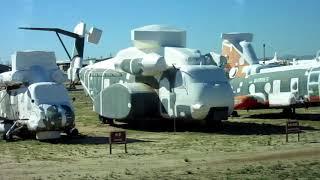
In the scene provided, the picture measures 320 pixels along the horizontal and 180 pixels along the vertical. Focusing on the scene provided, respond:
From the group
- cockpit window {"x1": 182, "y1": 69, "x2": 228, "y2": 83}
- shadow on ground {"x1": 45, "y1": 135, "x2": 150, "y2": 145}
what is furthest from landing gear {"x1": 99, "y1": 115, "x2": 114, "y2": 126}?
cockpit window {"x1": 182, "y1": 69, "x2": 228, "y2": 83}

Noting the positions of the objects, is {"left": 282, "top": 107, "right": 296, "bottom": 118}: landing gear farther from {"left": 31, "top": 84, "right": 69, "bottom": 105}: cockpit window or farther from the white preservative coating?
{"left": 31, "top": 84, "right": 69, "bottom": 105}: cockpit window

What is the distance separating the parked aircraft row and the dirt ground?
87cm

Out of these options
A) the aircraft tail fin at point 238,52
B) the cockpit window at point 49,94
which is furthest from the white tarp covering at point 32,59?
the aircraft tail fin at point 238,52

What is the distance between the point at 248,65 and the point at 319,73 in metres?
7.07

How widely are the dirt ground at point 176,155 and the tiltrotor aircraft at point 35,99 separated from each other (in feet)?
2.12

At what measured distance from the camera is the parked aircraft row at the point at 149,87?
2130 cm

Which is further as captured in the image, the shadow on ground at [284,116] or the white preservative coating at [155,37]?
the shadow on ground at [284,116]

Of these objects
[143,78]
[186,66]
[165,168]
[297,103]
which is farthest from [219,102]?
[165,168]

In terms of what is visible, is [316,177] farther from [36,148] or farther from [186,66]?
[186,66]

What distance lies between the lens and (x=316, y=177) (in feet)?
40.5

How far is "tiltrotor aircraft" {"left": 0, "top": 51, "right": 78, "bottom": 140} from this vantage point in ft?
67.0

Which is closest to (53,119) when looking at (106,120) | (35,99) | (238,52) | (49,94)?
(35,99)

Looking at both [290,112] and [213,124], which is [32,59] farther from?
[290,112]

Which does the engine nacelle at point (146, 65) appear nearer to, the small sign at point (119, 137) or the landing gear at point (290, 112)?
the small sign at point (119, 137)
